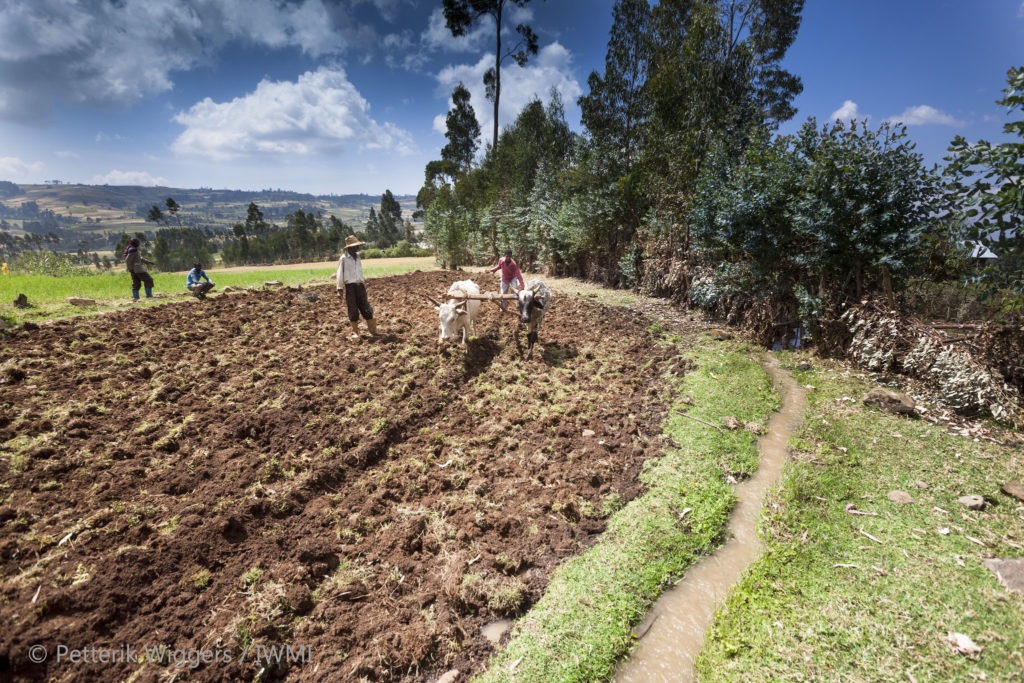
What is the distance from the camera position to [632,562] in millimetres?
3410

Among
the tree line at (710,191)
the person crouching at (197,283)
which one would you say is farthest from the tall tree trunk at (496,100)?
the person crouching at (197,283)

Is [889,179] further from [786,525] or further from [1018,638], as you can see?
[1018,638]

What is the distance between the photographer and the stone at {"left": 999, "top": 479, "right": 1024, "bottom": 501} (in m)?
3.83

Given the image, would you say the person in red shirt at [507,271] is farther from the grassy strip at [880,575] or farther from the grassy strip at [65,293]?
the grassy strip at [65,293]

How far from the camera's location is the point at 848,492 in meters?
4.17

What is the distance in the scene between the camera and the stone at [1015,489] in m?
3.83

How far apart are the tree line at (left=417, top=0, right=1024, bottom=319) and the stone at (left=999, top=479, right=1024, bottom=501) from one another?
2.02 meters

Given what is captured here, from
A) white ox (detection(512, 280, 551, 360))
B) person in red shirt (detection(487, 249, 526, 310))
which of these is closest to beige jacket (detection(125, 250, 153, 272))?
person in red shirt (detection(487, 249, 526, 310))

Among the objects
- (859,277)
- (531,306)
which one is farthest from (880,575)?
(859,277)

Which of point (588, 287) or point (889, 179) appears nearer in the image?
point (889, 179)

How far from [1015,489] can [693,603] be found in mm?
3578

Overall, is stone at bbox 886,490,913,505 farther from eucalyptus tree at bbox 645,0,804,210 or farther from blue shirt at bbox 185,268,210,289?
blue shirt at bbox 185,268,210,289

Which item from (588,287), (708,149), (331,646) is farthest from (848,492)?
(588,287)

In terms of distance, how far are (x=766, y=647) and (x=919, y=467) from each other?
3.31 m
